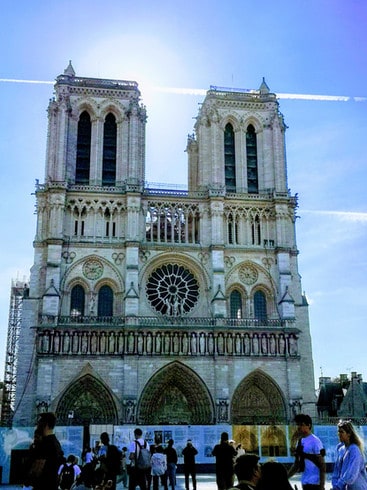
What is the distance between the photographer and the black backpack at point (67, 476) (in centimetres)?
1120

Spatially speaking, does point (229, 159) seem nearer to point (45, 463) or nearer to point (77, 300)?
point (77, 300)

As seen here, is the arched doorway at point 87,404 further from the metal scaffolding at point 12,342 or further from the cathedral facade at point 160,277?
the metal scaffolding at point 12,342

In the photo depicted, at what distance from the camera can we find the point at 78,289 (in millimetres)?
37188

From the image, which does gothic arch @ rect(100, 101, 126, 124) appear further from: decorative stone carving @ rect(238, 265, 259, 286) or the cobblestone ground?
the cobblestone ground

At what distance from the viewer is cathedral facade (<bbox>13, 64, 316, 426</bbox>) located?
34531 mm

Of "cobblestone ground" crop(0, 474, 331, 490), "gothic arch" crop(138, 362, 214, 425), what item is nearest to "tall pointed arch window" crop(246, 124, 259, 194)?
"gothic arch" crop(138, 362, 214, 425)

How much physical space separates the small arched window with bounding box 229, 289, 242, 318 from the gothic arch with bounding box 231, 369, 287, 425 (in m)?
4.09

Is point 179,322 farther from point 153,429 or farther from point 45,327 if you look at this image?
point 153,429

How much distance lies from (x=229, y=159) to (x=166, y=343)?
1392cm

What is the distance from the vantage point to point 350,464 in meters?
7.58

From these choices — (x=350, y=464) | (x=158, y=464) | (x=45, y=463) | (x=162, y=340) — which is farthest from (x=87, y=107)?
(x=45, y=463)

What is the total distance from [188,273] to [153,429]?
532 inches

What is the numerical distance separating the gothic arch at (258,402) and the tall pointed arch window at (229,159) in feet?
41.4

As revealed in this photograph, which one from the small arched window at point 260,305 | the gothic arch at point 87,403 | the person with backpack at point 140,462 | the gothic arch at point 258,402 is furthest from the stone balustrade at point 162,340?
the person with backpack at point 140,462
